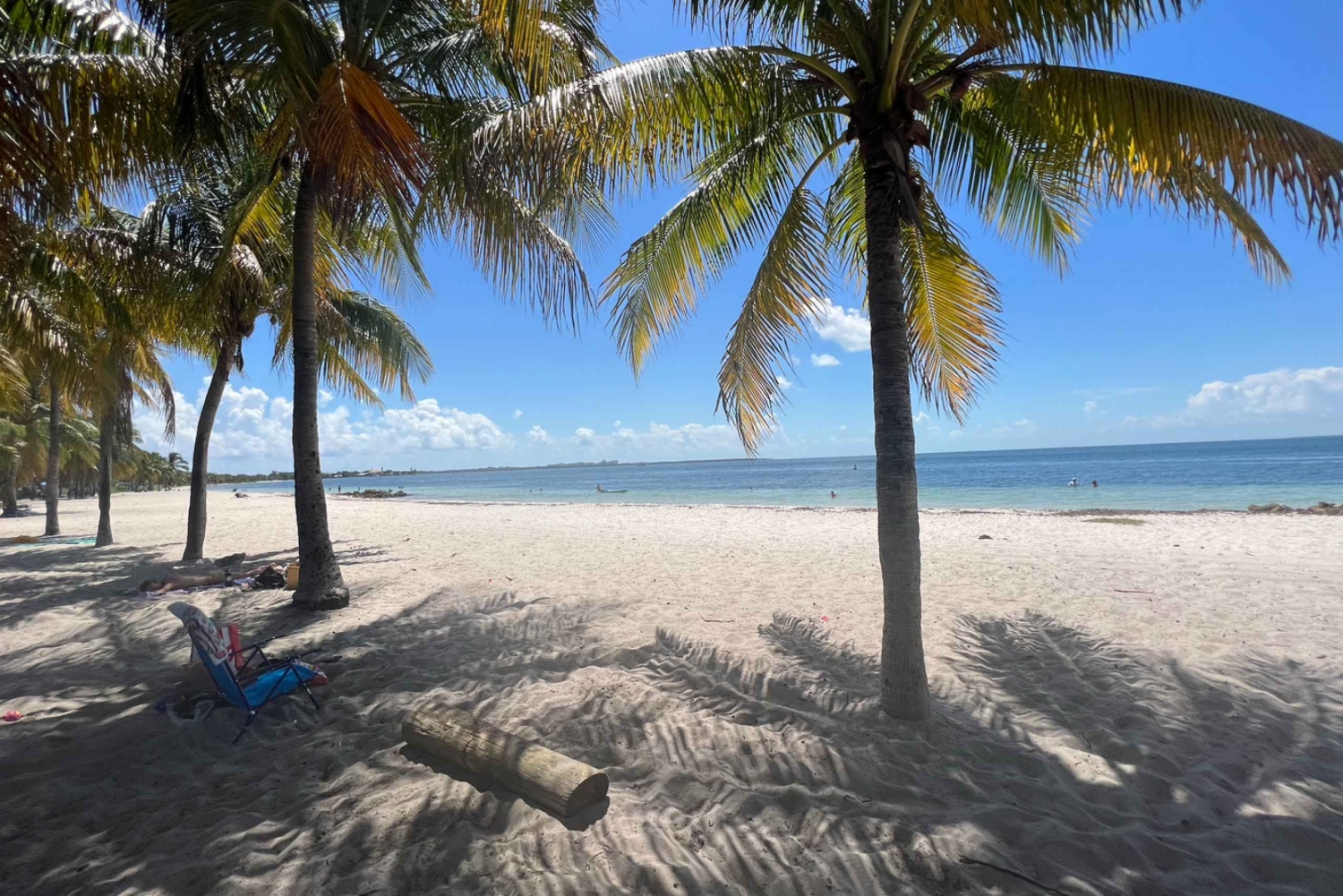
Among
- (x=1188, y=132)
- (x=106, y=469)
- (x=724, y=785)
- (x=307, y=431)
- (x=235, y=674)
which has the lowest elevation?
(x=724, y=785)

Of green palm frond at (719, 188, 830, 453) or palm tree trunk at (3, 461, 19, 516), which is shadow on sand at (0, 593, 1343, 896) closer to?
green palm frond at (719, 188, 830, 453)

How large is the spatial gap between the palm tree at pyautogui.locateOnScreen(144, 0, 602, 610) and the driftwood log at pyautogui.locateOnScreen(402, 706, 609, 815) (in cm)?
286

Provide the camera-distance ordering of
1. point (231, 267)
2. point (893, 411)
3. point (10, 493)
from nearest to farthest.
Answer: point (893, 411), point (231, 267), point (10, 493)

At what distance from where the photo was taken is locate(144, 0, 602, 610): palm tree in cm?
337

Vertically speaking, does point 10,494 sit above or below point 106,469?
below

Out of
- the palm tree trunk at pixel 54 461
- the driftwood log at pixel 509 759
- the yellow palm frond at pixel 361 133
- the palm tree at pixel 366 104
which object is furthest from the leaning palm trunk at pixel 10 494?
the driftwood log at pixel 509 759

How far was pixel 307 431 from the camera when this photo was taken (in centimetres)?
609

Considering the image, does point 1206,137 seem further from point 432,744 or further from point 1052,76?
point 432,744

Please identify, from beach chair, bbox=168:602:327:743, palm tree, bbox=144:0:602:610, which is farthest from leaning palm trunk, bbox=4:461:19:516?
beach chair, bbox=168:602:327:743

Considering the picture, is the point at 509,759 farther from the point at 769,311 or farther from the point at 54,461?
the point at 54,461

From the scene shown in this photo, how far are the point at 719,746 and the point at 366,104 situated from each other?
12.5ft

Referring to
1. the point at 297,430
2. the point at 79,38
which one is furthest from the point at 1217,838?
the point at 79,38

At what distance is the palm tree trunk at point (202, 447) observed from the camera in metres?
9.10

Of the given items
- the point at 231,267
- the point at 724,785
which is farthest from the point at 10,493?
the point at 724,785
